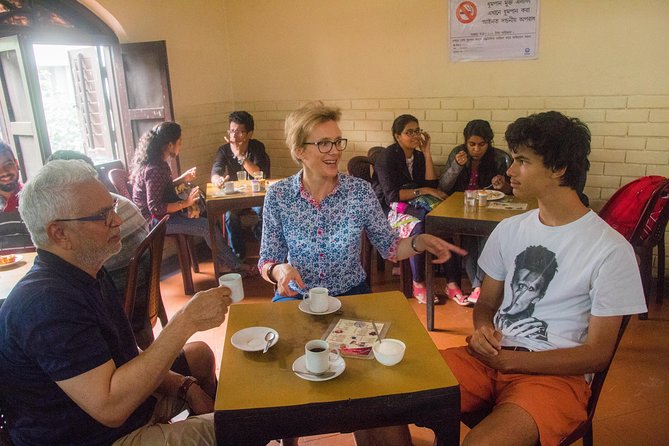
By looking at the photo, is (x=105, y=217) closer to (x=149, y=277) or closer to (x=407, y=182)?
(x=149, y=277)

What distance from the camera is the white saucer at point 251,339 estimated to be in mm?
1543

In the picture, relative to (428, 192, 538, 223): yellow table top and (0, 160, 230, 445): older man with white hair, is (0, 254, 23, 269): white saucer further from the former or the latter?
(428, 192, 538, 223): yellow table top

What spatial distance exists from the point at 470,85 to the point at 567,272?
3041mm

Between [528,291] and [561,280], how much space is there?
125mm

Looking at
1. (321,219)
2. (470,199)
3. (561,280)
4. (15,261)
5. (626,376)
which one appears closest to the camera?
(561,280)

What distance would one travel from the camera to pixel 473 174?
4062 millimetres

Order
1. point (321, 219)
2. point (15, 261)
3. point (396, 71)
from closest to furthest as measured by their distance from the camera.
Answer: point (321, 219) < point (15, 261) < point (396, 71)

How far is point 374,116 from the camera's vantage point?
4.86 meters

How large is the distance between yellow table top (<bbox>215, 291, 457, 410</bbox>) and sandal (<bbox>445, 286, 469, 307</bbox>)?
6.87ft

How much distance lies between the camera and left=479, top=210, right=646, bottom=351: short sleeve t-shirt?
1.56 meters

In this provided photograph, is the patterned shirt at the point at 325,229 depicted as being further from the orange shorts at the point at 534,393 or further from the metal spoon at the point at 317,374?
the metal spoon at the point at 317,374

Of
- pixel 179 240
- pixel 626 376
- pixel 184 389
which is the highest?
pixel 184 389

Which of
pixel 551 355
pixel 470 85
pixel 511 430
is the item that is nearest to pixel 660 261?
pixel 470 85

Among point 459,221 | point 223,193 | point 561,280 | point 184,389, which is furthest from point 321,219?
point 223,193
